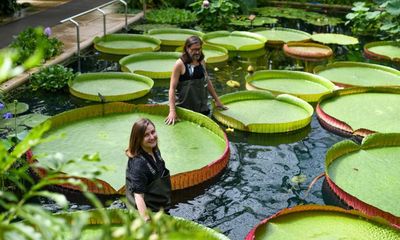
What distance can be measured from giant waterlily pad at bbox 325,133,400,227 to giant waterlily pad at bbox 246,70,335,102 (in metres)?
1.83

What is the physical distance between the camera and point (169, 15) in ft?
42.5

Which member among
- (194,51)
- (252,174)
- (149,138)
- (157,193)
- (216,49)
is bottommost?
(252,174)

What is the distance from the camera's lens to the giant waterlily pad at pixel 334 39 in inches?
432

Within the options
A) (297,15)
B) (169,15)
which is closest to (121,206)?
(169,15)

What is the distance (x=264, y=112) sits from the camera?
261 inches

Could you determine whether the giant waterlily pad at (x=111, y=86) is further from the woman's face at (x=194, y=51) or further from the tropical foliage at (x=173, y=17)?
the tropical foliage at (x=173, y=17)

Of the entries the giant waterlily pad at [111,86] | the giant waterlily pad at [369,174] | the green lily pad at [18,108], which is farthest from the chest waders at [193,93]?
the green lily pad at [18,108]

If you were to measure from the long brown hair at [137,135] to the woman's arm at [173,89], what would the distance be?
6.98 ft

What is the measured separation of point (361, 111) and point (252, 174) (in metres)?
2.15

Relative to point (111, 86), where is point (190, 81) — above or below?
above

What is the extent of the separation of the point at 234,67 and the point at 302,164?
3.86 metres

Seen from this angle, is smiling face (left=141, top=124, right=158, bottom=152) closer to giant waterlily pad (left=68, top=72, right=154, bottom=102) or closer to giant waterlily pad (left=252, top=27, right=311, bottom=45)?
giant waterlily pad (left=68, top=72, right=154, bottom=102)

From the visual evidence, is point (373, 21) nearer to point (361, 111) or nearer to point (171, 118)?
point (361, 111)

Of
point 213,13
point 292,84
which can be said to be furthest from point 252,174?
point 213,13
